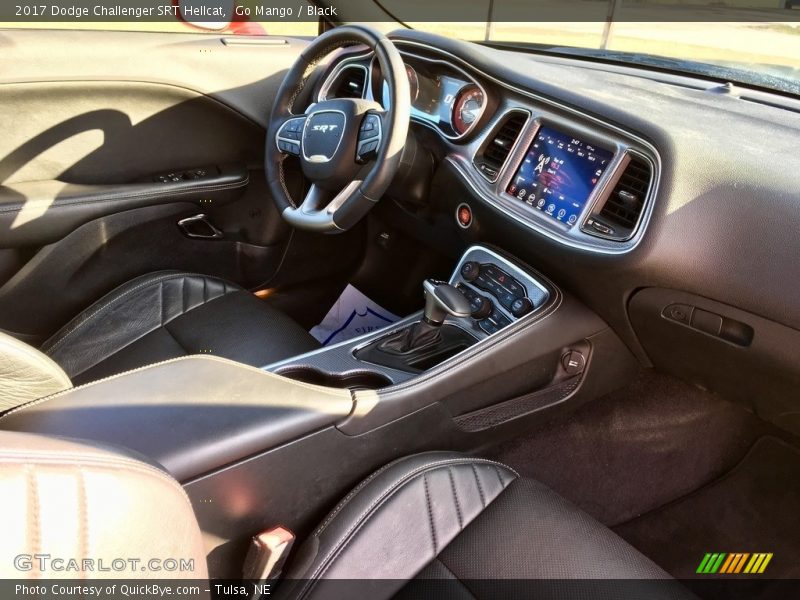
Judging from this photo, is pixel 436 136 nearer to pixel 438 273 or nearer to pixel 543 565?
pixel 438 273

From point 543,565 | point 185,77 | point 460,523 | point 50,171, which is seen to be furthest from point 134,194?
point 543,565

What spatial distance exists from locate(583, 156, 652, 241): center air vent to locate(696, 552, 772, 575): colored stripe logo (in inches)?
32.7

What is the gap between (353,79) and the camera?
1804 millimetres

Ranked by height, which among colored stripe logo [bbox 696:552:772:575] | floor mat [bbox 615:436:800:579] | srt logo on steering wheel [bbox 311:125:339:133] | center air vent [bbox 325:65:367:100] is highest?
center air vent [bbox 325:65:367:100]

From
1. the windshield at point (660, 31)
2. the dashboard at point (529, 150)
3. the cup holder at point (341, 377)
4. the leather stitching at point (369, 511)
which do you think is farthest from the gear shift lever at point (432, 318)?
the windshield at point (660, 31)

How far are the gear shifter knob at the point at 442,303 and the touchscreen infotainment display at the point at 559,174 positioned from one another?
0.78 feet

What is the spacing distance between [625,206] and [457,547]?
654 millimetres

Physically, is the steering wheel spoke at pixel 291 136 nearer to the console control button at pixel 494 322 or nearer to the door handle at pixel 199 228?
the door handle at pixel 199 228

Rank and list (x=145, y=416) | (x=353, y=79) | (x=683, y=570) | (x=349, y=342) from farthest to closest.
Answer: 1. (x=353, y=79)
2. (x=683, y=570)
3. (x=349, y=342)
4. (x=145, y=416)

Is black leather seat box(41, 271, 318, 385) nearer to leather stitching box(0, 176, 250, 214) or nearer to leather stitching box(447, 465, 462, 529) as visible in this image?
leather stitching box(0, 176, 250, 214)

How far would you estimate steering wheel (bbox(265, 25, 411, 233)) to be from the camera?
1394 millimetres

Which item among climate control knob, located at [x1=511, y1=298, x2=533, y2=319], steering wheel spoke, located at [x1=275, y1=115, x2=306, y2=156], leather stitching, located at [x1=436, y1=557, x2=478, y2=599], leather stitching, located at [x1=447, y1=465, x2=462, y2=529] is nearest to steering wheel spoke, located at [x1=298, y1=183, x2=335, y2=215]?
steering wheel spoke, located at [x1=275, y1=115, x2=306, y2=156]

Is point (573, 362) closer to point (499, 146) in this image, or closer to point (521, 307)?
point (521, 307)

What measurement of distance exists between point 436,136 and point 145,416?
100 cm
